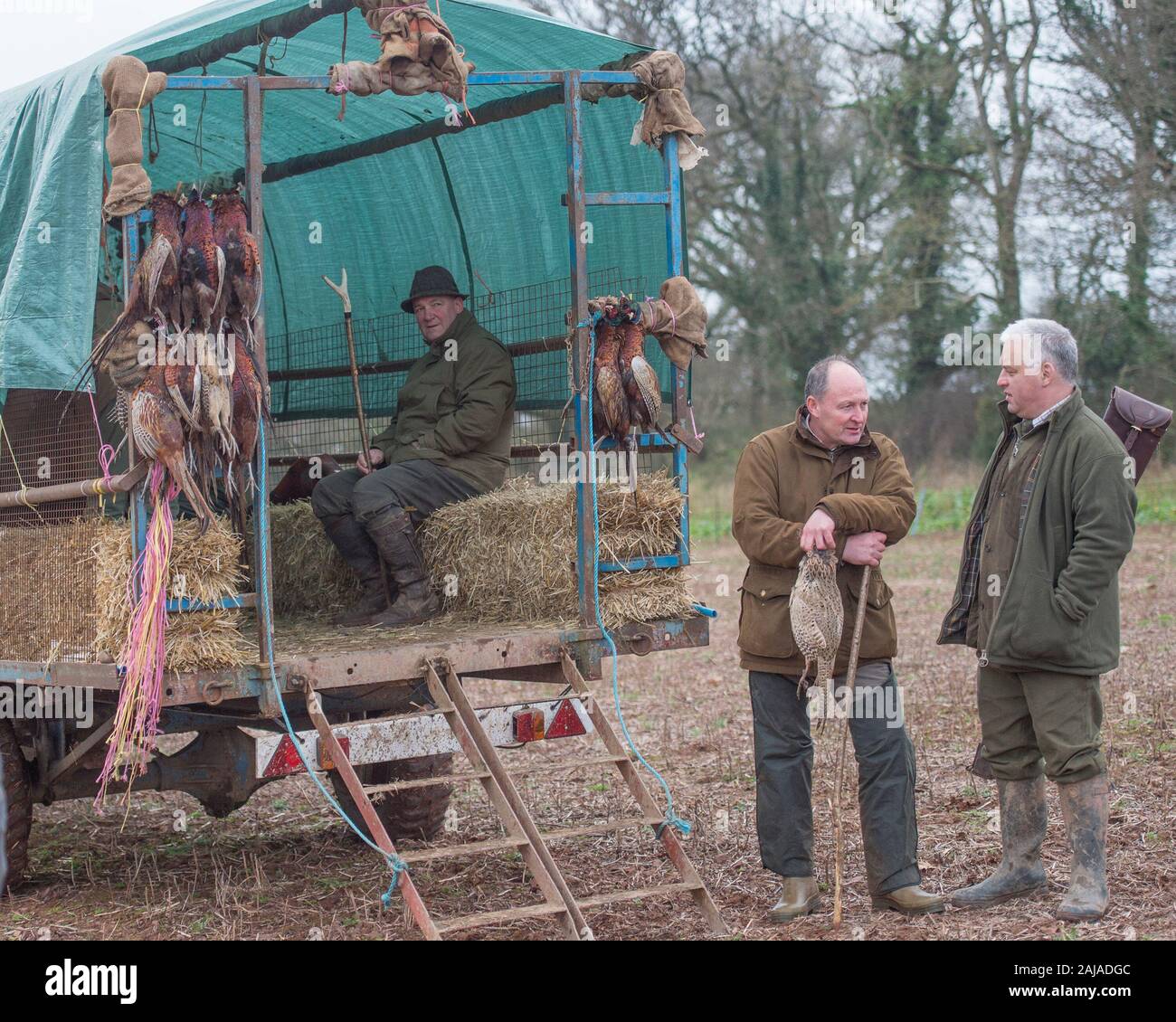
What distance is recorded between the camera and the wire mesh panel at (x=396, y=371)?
6.53m

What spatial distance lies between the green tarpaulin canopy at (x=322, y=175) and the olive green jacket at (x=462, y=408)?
0.72 m

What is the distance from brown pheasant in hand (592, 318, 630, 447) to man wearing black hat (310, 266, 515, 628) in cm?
90

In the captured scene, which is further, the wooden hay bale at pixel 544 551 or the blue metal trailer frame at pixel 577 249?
the wooden hay bale at pixel 544 551

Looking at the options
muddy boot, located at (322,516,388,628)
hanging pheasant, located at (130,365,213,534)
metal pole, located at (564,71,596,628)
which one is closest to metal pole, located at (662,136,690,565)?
metal pole, located at (564,71,596,628)

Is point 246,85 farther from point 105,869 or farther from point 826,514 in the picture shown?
point 105,869

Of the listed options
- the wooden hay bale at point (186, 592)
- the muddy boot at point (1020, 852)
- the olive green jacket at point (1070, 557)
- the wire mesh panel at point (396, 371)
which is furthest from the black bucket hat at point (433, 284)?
the muddy boot at point (1020, 852)

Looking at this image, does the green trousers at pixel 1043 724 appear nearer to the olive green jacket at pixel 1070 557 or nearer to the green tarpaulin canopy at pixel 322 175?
the olive green jacket at pixel 1070 557

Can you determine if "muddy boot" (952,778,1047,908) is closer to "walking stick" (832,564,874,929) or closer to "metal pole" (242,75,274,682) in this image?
"walking stick" (832,564,874,929)

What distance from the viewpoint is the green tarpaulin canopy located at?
15.6 feet

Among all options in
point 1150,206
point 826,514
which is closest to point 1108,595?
point 826,514

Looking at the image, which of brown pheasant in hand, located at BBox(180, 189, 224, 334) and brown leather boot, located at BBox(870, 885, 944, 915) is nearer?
brown pheasant in hand, located at BBox(180, 189, 224, 334)

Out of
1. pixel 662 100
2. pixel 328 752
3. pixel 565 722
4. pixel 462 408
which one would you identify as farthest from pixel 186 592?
pixel 662 100
